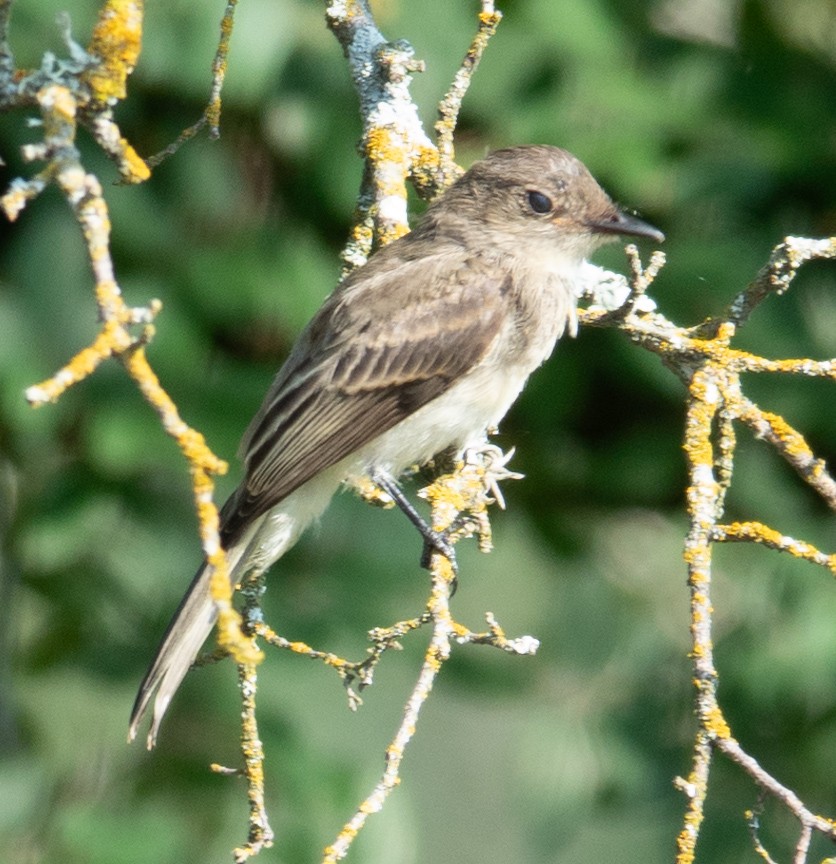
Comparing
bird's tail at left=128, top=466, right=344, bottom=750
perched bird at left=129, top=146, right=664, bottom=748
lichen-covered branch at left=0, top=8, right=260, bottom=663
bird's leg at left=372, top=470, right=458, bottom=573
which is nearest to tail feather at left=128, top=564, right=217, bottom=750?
bird's tail at left=128, top=466, right=344, bottom=750

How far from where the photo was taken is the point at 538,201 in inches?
164

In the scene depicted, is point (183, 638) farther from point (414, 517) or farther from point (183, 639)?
point (414, 517)

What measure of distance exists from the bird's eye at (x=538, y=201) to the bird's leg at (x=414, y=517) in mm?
871

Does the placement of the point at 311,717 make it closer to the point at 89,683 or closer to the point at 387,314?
the point at 89,683

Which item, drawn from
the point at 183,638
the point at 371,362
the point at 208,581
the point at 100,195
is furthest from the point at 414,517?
the point at 100,195

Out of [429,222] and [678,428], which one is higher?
[429,222]

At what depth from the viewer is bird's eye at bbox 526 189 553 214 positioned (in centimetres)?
414

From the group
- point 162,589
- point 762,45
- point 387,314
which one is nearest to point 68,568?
point 162,589

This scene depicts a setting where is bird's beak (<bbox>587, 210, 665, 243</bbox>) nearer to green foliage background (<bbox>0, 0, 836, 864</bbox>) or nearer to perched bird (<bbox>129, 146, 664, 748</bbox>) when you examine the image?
perched bird (<bbox>129, 146, 664, 748</bbox>)

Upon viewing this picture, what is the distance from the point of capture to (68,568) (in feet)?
13.9

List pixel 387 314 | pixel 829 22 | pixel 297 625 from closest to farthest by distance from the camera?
pixel 387 314 < pixel 297 625 < pixel 829 22

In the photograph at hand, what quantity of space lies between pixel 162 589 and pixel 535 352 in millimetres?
1278

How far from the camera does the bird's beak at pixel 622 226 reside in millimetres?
3906

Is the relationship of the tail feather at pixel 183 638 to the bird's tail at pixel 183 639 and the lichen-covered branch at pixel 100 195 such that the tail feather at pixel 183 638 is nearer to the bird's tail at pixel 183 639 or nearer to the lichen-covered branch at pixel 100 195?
the bird's tail at pixel 183 639
